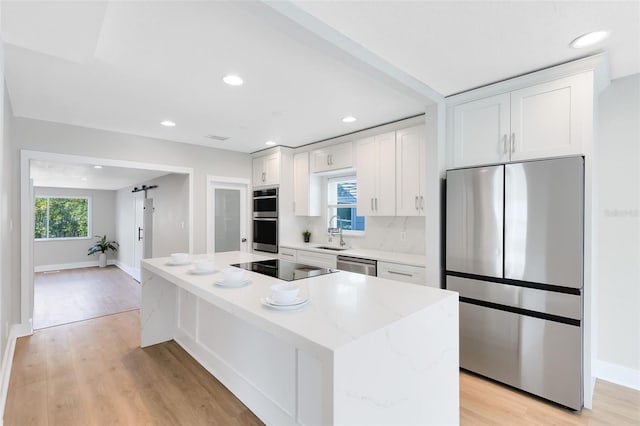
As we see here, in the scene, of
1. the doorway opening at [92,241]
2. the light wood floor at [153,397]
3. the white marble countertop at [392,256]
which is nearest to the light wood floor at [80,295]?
the doorway opening at [92,241]

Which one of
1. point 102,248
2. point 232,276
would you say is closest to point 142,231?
point 102,248

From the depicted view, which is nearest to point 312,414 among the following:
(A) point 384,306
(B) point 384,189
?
(A) point 384,306

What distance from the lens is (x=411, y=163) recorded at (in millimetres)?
3365

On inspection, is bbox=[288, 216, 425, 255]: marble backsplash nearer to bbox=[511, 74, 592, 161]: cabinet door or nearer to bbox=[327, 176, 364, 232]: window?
bbox=[327, 176, 364, 232]: window

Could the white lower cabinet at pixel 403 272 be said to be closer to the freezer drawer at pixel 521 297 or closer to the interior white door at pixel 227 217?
the freezer drawer at pixel 521 297

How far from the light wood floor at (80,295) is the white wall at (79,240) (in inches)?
20.6

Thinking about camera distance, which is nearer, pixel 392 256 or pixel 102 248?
pixel 392 256

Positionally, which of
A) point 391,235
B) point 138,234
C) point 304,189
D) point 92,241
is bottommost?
point 92,241

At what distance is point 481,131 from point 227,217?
3835 mm

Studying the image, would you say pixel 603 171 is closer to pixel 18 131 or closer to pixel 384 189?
pixel 384 189

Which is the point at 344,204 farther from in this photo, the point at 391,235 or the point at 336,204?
the point at 391,235

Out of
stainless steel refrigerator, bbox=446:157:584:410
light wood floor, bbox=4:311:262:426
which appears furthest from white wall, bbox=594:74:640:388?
light wood floor, bbox=4:311:262:426

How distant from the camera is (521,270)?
7.55ft

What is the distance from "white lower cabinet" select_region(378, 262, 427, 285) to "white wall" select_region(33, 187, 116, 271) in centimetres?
827
